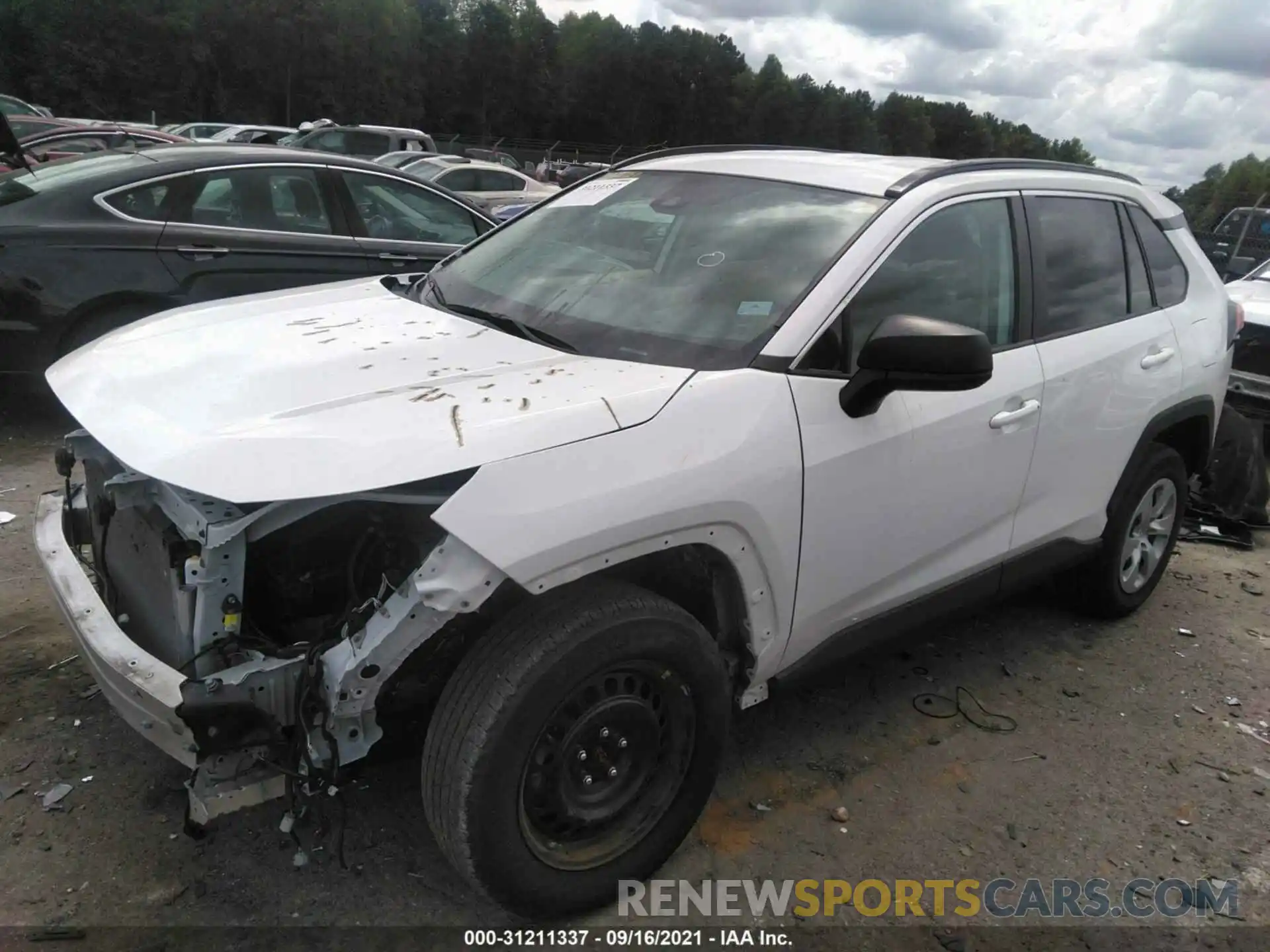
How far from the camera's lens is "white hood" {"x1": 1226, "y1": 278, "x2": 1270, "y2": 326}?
7.29 meters

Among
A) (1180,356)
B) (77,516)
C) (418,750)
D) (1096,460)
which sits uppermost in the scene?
(1180,356)

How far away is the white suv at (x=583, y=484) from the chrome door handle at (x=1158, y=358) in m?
0.25

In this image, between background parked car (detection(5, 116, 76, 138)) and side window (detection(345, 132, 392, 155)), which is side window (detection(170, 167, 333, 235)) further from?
side window (detection(345, 132, 392, 155))

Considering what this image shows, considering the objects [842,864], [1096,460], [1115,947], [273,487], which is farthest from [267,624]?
[1096,460]

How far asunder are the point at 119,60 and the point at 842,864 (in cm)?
5445

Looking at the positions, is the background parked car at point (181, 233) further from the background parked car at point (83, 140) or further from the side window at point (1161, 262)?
the background parked car at point (83, 140)

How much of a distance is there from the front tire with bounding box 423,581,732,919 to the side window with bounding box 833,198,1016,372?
3.12 ft

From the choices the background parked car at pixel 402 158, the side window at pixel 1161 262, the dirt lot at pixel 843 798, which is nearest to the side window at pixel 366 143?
the background parked car at pixel 402 158

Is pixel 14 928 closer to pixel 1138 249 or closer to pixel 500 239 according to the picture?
pixel 500 239

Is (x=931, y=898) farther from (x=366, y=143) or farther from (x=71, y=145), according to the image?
(x=366, y=143)

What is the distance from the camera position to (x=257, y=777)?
83.4 inches

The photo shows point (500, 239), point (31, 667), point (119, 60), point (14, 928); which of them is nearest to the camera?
point (14, 928)

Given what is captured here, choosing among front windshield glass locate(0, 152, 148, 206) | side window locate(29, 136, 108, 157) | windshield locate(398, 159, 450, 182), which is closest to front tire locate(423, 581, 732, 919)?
front windshield glass locate(0, 152, 148, 206)

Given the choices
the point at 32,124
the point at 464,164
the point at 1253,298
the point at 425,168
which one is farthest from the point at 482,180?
the point at 1253,298
